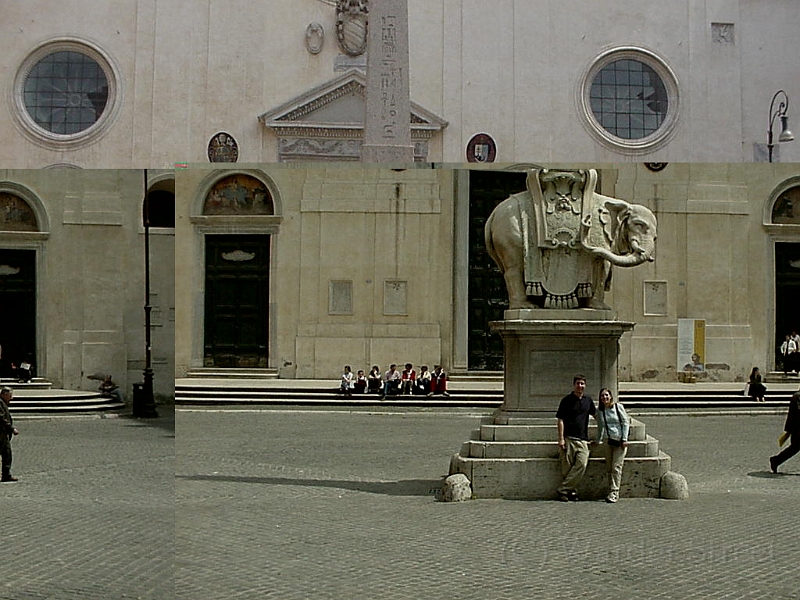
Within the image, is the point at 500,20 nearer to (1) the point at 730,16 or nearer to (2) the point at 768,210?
(1) the point at 730,16

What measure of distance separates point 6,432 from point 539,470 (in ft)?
15.4

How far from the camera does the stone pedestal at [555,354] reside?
10.2 meters

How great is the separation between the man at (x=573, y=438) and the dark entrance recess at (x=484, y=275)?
1.01 meters

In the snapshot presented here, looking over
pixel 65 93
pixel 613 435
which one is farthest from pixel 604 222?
pixel 65 93

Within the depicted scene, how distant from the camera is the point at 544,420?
10188 mm

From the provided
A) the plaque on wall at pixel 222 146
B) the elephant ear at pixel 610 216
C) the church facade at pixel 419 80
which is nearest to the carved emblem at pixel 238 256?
the elephant ear at pixel 610 216

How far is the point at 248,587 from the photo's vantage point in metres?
6.43

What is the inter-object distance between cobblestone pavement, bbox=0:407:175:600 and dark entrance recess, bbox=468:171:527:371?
4779 millimetres

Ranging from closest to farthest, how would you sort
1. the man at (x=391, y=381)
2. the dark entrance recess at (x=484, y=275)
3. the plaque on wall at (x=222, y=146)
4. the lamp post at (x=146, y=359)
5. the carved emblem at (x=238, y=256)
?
the lamp post at (x=146, y=359)
the carved emblem at (x=238, y=256)
the dark entrance recess at (x=484, y=275)
the man at (x=391, y=381)
the plaque on wall at (x=222, y=146)

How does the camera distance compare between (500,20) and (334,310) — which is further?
(500,20)

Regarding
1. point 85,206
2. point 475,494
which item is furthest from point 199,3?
point 85,206

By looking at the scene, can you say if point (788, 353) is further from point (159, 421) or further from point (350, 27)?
point (350, 27)

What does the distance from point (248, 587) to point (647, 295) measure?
5.42m

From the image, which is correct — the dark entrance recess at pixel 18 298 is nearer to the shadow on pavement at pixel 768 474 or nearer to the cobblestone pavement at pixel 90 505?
the cobblestone pavement at pixel 90 505
